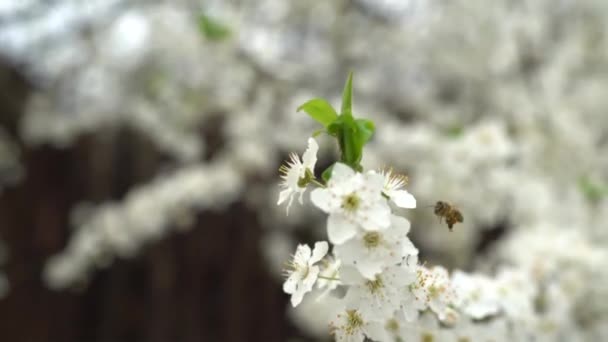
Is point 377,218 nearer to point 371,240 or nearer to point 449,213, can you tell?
point 371,240

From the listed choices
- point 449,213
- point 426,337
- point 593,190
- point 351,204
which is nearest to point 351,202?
point 351,204

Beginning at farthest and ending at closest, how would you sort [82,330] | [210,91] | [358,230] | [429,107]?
[82,330] < [429,107] < [210,91] < [358,230]

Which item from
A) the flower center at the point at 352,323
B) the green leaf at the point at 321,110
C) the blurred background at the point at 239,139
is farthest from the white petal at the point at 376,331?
the blurred background at the point at 239,139

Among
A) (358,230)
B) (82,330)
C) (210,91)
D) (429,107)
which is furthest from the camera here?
(82,330)

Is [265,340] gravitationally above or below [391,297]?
above

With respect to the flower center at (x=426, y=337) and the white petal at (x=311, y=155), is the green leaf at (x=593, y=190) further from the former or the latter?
the white petal at (x=311, y=155)

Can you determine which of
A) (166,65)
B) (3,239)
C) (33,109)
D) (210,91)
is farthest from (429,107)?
(3,239)

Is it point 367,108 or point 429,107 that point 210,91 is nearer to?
point 367,108
